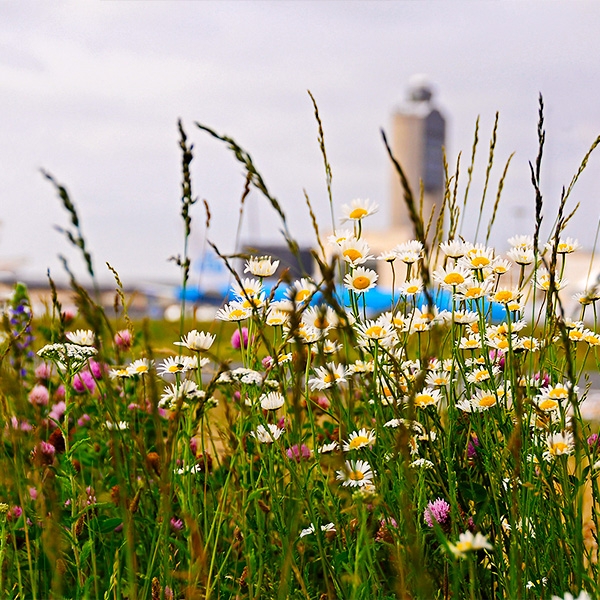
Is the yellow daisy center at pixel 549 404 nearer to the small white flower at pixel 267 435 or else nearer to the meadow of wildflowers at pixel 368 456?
the meadow of wildflowers at pixel 368 456

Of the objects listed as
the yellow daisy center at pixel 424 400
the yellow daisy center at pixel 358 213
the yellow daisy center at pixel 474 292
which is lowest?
the yellow daisy center at pixel 424 400

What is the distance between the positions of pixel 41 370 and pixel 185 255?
130cm

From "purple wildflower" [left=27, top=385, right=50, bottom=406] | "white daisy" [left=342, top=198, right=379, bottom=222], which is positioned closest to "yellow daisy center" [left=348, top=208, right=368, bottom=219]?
"white daisy" [left=342, top=198, right=379, bottom=222]

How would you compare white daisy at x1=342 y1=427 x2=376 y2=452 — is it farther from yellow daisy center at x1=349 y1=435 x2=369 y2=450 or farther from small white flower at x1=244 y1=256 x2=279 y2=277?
small white flower at x1=244 y1=256 x2=279 y2=277

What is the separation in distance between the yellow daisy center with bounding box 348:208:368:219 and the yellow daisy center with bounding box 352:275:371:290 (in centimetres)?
21

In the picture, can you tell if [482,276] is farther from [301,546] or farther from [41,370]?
[41,370]

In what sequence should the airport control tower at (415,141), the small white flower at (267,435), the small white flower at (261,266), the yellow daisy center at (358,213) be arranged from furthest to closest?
the airport control tower at (415,141) → the yellow daisy center at (358,213) → the small white flower at (261,266) → the small white flower at (267,435)

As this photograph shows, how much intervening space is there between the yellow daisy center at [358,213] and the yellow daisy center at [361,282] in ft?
0.67

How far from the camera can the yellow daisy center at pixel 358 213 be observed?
61.2 inches

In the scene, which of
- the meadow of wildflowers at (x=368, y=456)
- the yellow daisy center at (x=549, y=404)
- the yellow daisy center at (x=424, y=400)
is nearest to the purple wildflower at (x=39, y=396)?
the meadow of wildflowers at (x=368, y=456)

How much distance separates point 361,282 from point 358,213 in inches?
8.9

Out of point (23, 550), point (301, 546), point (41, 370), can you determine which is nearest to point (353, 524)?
point (301, 546)

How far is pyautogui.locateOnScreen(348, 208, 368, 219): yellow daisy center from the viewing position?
1556 mm

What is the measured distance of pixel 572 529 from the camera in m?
1.34
